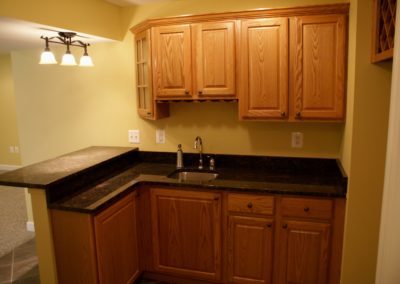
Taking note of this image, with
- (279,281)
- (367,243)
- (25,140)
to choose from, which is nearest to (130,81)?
(25,140)

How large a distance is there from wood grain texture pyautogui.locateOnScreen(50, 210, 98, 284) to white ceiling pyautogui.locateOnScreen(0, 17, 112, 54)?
1.26m

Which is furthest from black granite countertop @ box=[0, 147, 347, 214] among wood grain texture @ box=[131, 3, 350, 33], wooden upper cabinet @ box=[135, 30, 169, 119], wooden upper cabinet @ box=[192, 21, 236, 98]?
wood grain texture @ box=[131, 3, 350, 33]

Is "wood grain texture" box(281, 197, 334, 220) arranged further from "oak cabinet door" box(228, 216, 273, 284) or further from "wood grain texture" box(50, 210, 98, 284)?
"wood grain texture" box(50, 210, 98, 284)

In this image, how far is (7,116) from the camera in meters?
6.22

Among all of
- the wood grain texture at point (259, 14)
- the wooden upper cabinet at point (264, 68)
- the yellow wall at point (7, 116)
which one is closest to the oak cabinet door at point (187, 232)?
the wooden upper cabinet at point (264, 68)

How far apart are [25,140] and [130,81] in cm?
149

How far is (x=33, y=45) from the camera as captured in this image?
9.88 ft

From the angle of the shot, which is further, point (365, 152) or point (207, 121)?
point (207, 121)

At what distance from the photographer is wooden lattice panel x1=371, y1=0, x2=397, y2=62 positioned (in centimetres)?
157

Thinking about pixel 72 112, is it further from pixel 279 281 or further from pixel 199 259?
pixel 279 281

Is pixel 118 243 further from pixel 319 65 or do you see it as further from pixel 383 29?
pixel 383 29

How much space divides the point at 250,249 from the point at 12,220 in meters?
3.23

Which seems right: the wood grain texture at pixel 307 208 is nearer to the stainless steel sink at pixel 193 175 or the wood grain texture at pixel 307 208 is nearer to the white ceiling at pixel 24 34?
the stainless steel sink at pixel 193 175

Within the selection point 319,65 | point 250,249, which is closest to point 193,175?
point 250,249
